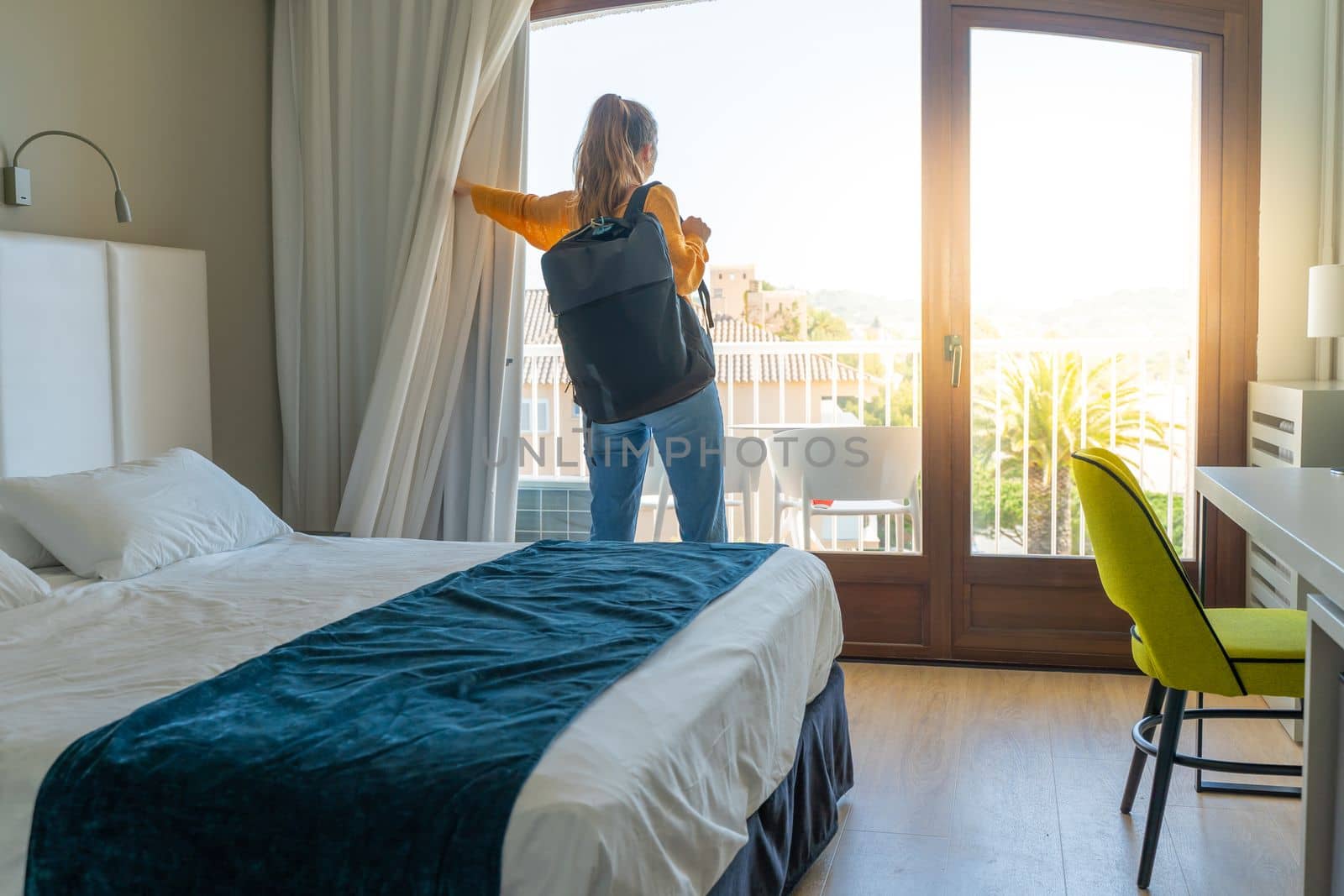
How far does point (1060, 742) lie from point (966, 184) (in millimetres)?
1792

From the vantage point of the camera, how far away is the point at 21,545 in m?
2.58

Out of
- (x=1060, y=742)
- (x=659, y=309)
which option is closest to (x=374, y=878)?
(x=659, y=309)

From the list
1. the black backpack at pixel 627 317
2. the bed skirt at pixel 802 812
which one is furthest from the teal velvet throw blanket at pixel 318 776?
the black backpack at pixel 627 317

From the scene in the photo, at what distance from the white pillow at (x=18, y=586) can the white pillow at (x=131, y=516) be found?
17 centimetres

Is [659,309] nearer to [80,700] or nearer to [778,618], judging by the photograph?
[778,618]

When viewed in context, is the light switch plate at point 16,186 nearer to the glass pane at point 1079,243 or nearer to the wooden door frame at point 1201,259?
the wooden door frame at point 1201,259

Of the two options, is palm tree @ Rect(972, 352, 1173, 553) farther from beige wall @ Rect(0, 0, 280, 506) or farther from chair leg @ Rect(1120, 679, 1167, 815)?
beige wall @ Rect(0, 0, 280, 506)

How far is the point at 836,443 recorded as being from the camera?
13.3ft

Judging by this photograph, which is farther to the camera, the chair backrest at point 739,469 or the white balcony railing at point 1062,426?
the chair backrest at point 739,469

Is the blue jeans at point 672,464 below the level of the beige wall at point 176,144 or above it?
below

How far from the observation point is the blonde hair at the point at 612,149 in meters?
3.04

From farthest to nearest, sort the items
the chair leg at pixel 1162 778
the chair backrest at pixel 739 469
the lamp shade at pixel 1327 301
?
the chair backrest at pixel 739 469, the lamp shade at pixel 1327 301, the chair leg at pixel 1162 778

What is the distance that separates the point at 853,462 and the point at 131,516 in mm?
2363

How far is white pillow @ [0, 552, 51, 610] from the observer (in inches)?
88.3
